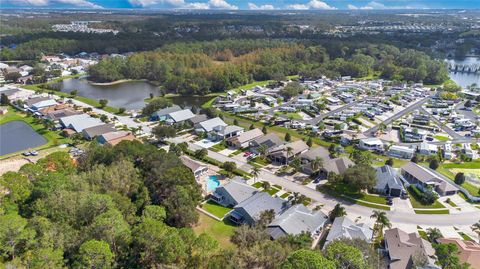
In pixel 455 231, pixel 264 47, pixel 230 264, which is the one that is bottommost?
pixel 455 231

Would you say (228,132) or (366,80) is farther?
(366,80)

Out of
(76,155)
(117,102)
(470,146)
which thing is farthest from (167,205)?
(117,102)

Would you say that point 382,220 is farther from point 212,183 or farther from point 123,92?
point 123,92

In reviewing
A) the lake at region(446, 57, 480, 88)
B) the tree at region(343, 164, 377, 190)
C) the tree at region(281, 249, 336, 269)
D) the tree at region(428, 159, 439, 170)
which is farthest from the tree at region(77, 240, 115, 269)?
the lake at region(446, 57, 480, 88)

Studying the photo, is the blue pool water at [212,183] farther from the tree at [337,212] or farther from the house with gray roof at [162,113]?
the house with gray roof at [162,113]

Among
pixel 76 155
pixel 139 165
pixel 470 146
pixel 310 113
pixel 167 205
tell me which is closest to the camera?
pixel 167 205

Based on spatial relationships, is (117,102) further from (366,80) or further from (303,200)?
(366,80)

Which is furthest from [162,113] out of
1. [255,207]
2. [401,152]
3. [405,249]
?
[405,249]
